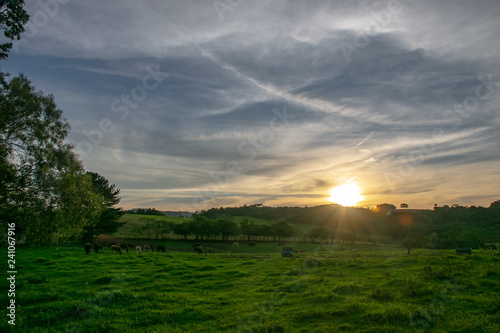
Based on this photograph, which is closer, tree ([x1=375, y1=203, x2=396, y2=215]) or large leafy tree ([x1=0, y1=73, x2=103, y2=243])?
large leafy tree ([x1=0, y1=73, x2=103, y2=243])

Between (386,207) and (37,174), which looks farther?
(386,207)

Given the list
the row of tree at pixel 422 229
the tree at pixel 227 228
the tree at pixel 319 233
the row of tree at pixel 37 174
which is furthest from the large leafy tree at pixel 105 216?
the tree at pixel 319 233

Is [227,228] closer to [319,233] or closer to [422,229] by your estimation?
[319,233]

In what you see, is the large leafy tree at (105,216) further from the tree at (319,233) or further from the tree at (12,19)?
the tree at (319,233)

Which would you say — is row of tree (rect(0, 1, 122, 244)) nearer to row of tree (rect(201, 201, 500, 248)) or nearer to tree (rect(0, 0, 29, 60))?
tree (rect(0, 0, 29, 60))

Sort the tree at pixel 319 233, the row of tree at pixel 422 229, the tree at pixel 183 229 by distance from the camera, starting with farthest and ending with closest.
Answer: the tree at pixel 319 233, the tree at pixel 183 229, the row of tree at pixel 422 229

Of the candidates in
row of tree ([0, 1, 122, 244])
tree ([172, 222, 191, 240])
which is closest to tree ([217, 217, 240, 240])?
tree ([172, 222, 191, 240])

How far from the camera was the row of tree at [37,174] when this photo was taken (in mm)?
23984

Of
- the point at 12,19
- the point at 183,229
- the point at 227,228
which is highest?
the point at 12,19

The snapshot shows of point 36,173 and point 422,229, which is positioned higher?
point 36,173

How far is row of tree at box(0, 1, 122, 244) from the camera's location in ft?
78.7

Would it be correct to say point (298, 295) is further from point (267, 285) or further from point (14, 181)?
point (14, 181)

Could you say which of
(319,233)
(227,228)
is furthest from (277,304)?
(319,233)

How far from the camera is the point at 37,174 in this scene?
25094 millimetres
